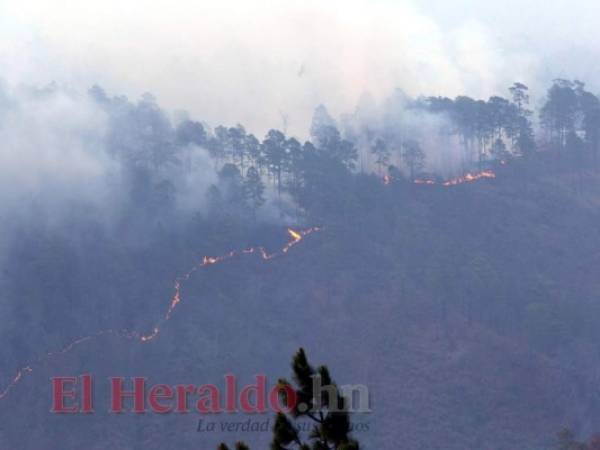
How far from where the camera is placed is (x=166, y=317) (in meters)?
133

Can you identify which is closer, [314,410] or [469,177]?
[314,410]

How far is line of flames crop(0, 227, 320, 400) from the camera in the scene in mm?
122438

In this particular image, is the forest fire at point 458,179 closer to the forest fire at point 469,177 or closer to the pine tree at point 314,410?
the forest fire at point 469,177

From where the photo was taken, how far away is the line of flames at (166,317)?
122438 mm

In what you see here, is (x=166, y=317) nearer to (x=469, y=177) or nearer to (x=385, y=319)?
(x=385, y=319)

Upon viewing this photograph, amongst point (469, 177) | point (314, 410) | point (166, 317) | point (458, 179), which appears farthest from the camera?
point (469, 177)

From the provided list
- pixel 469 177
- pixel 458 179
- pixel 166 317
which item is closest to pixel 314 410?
pixel 166 317

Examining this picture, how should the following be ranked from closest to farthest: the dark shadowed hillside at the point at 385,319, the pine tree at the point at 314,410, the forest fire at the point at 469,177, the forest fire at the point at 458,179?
the pine tree at the point at 314,410, the dark shadowed hillside at the point at 385,319, the forest fire at the point at 458,179, the forest fire at the point at 469,177

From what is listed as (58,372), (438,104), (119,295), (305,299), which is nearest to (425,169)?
(438,104)

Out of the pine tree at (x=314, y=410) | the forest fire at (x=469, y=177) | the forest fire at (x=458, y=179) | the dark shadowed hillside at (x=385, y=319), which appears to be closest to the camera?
the pine tree at (x=314, y=410)

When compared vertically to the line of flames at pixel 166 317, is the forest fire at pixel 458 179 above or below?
above

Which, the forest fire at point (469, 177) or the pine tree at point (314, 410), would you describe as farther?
the forest fire at point (469, 177)

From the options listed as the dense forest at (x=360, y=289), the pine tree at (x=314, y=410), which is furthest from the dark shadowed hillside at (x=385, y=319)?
the pine tree at (x=314, y=410)

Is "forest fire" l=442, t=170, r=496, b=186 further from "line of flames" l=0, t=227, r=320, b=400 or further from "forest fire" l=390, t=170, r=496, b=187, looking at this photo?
"line of flames" l=0, t=227, r=320, b=400
